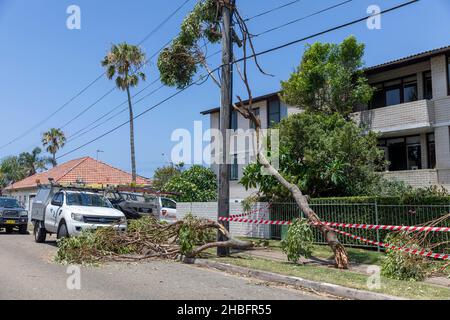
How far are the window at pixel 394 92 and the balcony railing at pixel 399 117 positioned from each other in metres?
1.30

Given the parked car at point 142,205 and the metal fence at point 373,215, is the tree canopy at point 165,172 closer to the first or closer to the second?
the parked car at point 142,205

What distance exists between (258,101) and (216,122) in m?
3.90

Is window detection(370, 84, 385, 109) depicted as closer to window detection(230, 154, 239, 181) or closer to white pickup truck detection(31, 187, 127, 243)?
window detection(230, 154, 239, 181)

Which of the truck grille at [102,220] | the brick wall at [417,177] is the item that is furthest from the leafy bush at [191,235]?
the brick wall at [417,177]

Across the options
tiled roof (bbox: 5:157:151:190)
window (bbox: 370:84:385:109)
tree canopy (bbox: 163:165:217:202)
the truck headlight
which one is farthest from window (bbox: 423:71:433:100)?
tiled roof (bbox: 5:157:151:190)

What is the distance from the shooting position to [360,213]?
15.3m

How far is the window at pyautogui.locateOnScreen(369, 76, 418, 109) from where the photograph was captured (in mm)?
22031

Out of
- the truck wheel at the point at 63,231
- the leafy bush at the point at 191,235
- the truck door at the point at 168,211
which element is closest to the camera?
the leafy bush at the point at 191,235

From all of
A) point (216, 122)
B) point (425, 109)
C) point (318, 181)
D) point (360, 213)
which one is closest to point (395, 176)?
point (425, 109)

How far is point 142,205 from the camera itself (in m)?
20.4

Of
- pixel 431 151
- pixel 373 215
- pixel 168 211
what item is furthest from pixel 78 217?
pixel 431 151

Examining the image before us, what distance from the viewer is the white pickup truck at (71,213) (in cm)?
1434

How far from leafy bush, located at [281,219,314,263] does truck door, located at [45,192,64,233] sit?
7.98 metres

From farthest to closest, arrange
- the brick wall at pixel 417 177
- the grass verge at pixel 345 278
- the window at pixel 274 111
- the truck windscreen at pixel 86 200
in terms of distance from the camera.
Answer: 1. the window at pixel 274 111
2. the brick wall at pixel 417 177
3. the truck windscreen at pixel 86 200
4. the grass verge at pixel 345 278
